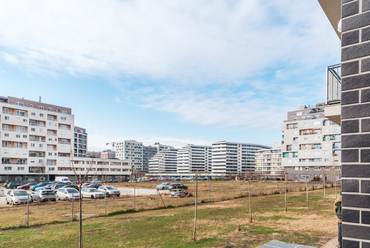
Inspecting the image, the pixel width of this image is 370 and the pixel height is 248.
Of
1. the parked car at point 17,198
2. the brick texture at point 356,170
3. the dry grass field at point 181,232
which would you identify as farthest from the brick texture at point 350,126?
the parked car at point 17,198

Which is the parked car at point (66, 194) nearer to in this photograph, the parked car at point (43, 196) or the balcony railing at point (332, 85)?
the parked car at point (43, 196)

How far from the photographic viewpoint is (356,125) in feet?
10.0

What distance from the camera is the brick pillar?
293cm

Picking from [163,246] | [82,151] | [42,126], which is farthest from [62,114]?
[163,246]

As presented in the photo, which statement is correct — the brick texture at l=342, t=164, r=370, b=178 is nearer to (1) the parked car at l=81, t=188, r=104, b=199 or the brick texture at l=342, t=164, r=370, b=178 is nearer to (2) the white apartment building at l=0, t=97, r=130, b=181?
(1) the parked car at l=81, t=188, r=104, b=199

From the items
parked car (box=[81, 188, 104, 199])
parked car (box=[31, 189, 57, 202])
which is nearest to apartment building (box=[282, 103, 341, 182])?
parked car (box=[81, 188, 104, 199])

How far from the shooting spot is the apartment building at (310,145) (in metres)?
75.1

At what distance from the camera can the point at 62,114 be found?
282 ft

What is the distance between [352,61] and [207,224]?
48.6ft

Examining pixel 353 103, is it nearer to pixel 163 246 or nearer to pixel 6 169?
pixel 163 246

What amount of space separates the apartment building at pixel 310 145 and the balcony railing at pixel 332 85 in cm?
7228

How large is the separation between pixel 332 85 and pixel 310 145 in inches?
3107

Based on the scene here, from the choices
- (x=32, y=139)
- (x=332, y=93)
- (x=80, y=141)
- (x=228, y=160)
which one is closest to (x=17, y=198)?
(x=332, y=93)

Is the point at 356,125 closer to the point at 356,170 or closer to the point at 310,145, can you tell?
the point at 356,170
